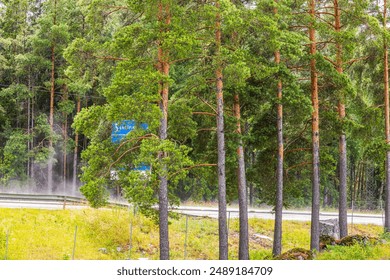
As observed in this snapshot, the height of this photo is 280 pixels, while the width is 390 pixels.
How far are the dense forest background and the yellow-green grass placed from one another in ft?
6.89

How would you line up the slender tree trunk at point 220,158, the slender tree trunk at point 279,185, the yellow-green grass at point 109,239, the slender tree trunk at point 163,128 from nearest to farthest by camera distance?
the slender tree trunk at point 163,128 → the slender tree trunk at point 220,158 → the yellow-green grass at point 109,239 → the slender tree trunk at point 279,185

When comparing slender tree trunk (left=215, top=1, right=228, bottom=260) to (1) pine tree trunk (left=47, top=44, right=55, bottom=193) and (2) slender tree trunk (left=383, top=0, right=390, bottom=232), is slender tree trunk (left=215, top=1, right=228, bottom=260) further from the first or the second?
(1) pine tree trunk (left=47, top=44, right=55, bottom=193)

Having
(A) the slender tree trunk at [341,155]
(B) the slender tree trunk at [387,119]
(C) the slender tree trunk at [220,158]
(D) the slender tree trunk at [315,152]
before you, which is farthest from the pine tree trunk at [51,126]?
(C) the slender tree trunk at [220,158]

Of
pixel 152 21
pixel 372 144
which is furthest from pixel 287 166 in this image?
pixel 152 21

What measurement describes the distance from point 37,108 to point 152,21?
2718 cm

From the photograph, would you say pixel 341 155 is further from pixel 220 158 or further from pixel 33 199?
pixel 33 199

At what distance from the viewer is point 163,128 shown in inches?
667

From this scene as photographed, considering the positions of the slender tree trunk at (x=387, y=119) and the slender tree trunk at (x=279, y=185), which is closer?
the slender tree trunk at (x=279, y=185)

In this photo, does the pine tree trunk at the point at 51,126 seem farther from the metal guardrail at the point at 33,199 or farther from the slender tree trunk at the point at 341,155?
the slender tree trunk at the point at 341,155

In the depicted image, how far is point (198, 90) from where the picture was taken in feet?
66.1

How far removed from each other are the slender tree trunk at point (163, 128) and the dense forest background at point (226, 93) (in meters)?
0.04

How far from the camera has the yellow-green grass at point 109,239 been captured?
2073cm

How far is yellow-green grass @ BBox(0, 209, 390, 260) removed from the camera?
20734 mm
